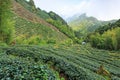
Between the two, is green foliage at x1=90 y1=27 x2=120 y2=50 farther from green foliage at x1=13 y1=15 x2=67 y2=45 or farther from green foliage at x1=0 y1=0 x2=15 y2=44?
green foliage at x1=0 y1=0 x2=15 y2=44

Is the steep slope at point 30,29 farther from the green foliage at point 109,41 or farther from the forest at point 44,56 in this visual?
the green foliage at point 109,41

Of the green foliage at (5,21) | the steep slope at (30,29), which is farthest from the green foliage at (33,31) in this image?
the green foliage at (5,21)

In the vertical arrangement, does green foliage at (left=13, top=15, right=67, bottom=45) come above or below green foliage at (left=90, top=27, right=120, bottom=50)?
above

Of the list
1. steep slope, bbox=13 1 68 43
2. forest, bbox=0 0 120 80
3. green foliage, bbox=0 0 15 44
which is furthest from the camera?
steep slope, bbox=13 1 68 43

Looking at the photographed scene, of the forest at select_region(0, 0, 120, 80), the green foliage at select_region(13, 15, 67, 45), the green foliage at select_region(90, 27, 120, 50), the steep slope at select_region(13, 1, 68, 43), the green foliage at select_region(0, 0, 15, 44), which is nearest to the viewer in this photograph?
the forest at select_region(0, 0, 120, 80)

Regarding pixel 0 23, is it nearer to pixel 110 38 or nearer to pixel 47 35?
pixel 110 38

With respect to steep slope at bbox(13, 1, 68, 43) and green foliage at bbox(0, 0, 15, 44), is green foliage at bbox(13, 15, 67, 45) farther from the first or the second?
green foliage at bbox(0, 0, 15, 44)

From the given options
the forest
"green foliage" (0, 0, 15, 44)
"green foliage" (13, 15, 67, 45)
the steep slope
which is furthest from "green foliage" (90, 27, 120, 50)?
"green foliage" (0, 0, 15, 44)

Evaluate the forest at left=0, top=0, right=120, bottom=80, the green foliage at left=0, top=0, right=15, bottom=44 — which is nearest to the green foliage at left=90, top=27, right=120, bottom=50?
the forest at left=0, top=0, right=120, bottom=80

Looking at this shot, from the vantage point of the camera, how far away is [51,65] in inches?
1299

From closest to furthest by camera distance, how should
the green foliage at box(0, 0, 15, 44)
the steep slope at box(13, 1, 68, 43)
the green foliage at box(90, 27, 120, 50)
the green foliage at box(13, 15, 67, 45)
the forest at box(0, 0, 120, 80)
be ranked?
the forest at box(0, 0, 120, 80)
the green foliage at box(0, 0, 15, 44)
the green foliage at box(13, 15, 67, 45)
the green foliage at box(90, 27, 120, 50)
the steep slope at box(13, 1, 68, 43)

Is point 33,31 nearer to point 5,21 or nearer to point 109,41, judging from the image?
point 109,41

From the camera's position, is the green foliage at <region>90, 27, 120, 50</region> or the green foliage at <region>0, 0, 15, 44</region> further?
the green foliage at <region>90, 27, 120, 50</region>

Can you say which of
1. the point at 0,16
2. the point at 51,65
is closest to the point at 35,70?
the point at 51,65
